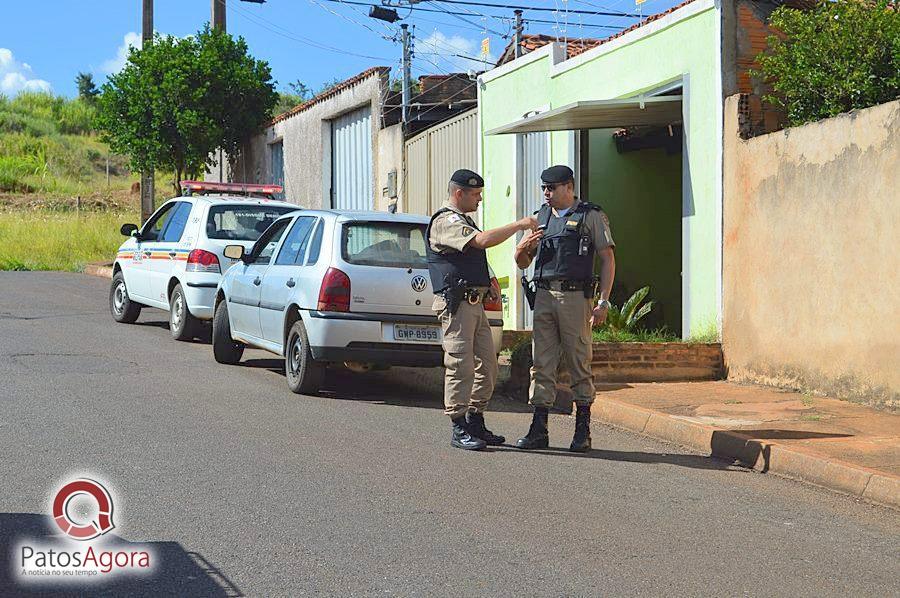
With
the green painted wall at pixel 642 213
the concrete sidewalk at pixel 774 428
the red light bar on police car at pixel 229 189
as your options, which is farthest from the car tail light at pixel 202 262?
the red light bar on police car at pixel 229 189

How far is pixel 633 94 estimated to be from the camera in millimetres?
13383

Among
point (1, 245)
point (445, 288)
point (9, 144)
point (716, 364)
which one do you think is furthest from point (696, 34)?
point (9, 144)

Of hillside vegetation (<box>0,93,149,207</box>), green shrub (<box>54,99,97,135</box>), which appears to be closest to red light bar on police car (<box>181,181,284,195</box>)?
hillside vegetation (<box>0,93,149,207</box>)

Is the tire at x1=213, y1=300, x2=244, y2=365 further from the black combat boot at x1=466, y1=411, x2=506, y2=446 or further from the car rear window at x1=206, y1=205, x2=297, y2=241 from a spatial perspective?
the black combat boot at x1=466, y1=411, x2=506, y2=446

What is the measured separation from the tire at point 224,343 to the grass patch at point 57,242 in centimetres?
1662

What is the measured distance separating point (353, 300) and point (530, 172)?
6.76 meters

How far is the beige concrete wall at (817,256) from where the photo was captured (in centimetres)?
937

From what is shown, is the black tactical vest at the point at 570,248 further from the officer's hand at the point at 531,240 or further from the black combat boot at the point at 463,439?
the black combat boot at the point at 463,439

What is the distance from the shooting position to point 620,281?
1534cm

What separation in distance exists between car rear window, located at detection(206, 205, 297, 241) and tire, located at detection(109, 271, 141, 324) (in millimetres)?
2299

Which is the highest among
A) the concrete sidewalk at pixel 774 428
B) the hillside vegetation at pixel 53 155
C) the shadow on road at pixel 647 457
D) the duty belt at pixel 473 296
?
the hillside vegetation at pixel 53 155

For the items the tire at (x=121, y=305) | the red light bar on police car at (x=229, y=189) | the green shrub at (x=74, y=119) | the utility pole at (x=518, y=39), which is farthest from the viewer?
the green shrub at (x=74, y=119)

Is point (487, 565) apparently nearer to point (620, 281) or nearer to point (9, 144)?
point (620, 281)

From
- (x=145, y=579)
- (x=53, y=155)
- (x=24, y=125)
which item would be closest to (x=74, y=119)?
(x=24, y=125)
